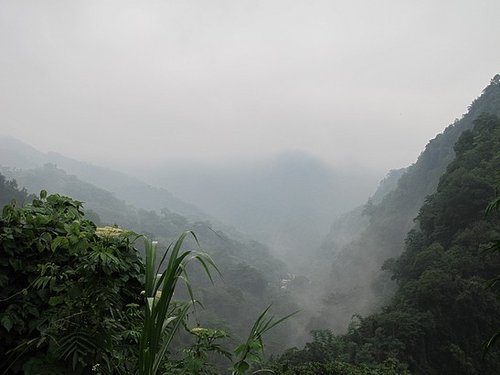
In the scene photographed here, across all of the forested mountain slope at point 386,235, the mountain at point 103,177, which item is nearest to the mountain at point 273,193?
the mountain at point 103,177

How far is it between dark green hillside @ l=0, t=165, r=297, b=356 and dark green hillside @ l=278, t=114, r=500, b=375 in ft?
23.9

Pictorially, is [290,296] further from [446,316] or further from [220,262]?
[446,316]

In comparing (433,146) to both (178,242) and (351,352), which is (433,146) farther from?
(178,242)

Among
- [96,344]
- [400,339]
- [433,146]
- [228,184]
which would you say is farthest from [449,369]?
[228,184]

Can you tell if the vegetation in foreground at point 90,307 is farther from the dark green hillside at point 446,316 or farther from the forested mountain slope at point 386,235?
the forested mountain slope at point 386,235

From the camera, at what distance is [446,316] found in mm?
11898

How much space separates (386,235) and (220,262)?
890 inches

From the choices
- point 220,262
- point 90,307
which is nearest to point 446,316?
point 90,307

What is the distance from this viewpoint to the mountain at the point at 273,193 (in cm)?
11819

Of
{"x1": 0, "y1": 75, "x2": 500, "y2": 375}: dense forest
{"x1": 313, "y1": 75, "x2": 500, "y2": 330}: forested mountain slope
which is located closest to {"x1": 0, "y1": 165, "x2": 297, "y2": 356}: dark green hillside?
{"x1": 0, "y1": 75, "x2": 500, "y2": 375}: dense forest

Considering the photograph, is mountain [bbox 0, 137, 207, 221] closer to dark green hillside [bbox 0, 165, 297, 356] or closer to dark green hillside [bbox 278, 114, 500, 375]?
dark green hillside [bbox 0, 165, 297, 356]

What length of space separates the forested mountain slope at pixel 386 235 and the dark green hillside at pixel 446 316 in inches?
475

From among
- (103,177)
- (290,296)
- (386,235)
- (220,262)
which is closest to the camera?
(386,235)

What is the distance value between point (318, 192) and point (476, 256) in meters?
141
